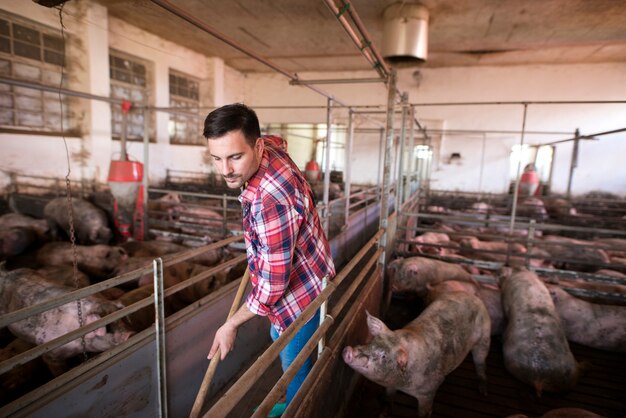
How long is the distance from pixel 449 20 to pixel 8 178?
9.80m

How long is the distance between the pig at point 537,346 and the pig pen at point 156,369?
4.68ft

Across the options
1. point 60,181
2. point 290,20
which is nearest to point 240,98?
point 290,20

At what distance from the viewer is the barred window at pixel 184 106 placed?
11.1 m

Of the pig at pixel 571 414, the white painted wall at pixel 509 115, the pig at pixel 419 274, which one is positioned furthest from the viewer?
the white painted wall at pixel 509 115

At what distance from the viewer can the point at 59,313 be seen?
268cm

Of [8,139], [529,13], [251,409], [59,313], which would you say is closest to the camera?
[59,313]

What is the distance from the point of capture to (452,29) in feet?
29.3

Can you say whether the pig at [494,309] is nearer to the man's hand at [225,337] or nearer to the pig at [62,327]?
the man's hand at [225,337]

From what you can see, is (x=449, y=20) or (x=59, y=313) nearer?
(x=59, y=313)

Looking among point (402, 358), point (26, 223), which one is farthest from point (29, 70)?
point (402, 358)

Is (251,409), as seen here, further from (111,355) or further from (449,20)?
(449,20)

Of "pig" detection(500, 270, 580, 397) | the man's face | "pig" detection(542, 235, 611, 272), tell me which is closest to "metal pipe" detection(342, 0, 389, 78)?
the man's face

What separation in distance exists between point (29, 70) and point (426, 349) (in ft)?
27.5

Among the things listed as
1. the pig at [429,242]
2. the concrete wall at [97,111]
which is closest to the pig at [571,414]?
the pig at [429,242]
